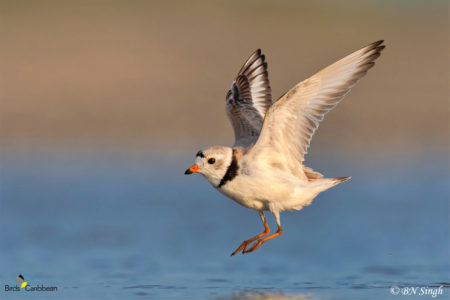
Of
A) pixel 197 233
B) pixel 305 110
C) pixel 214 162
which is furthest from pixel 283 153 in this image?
pixel 197 233

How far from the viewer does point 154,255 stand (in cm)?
1235

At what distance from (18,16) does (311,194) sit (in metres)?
16.3

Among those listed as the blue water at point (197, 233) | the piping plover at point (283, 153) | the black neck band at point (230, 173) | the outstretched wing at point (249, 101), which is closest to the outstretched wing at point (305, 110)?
the piping plover at point (283, 153)

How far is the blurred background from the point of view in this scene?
11.5m

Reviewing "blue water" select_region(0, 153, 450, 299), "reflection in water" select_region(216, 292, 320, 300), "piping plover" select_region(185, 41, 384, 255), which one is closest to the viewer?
"piping plover" select_region(185, 41, 384, 255)

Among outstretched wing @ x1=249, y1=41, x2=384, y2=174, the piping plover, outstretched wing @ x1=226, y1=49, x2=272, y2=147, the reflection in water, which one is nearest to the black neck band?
the piping plover

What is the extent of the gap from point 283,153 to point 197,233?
4469 mm

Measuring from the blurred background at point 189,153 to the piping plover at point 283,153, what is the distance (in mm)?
1150

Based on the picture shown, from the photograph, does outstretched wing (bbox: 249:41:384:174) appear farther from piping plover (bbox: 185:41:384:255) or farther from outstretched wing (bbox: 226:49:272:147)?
outstretched wing (bbox: 226:49:272:147)

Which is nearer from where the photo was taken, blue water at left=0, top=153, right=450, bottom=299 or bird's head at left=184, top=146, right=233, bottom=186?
bird's head at left=184, top=146, right=233, bottom=186

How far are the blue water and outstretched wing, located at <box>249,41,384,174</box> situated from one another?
1540 millimetres

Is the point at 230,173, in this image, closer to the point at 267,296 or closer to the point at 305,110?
the point at 305,110

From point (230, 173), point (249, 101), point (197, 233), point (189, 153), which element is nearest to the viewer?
point (230, 173)

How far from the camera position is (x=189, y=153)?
19328mm
